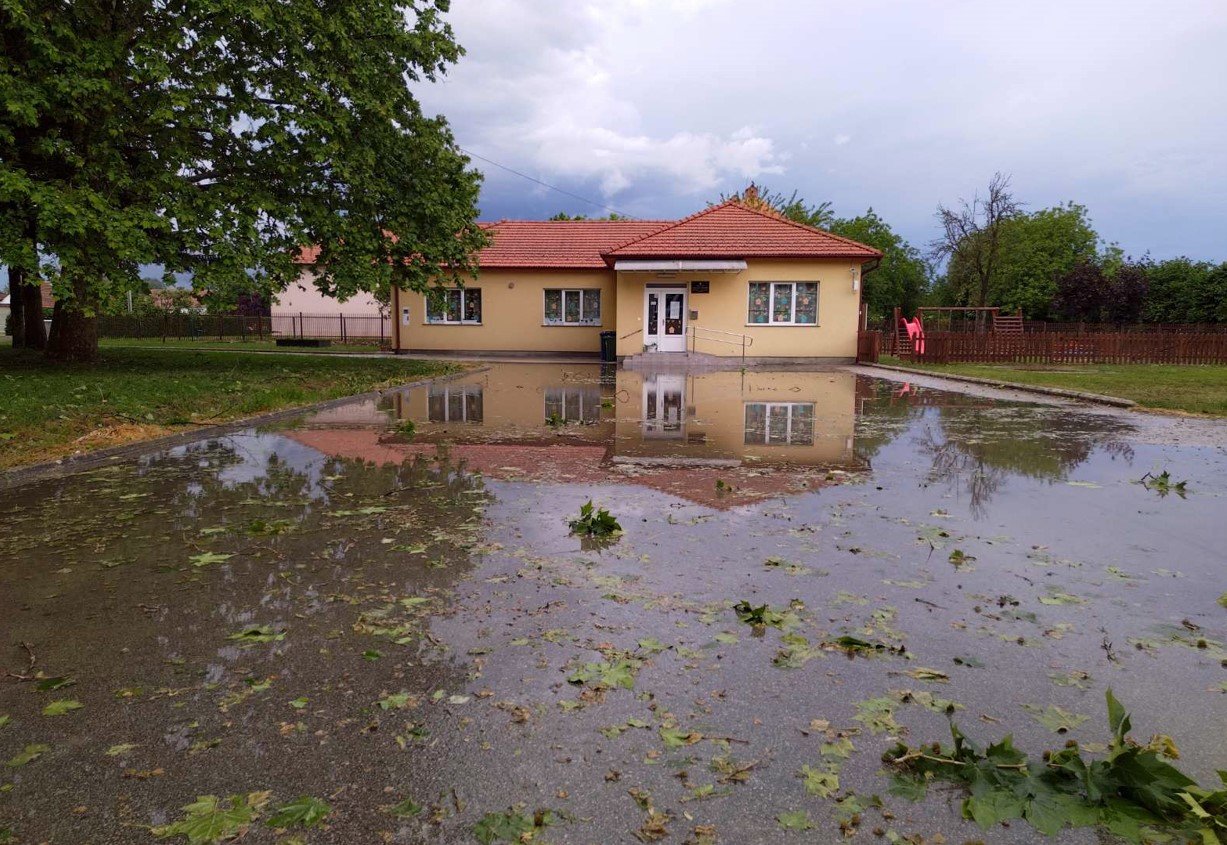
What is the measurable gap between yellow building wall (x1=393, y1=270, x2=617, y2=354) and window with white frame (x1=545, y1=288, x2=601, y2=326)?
0.74 feet

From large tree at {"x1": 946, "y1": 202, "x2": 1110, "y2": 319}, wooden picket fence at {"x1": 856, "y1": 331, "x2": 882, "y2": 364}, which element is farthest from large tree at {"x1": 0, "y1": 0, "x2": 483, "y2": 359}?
large tree at {"x1": 946, "y1": 202, "x2": 1110, "y2": 319}

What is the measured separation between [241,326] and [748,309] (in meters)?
33.8

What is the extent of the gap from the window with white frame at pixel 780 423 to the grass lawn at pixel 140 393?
748cm

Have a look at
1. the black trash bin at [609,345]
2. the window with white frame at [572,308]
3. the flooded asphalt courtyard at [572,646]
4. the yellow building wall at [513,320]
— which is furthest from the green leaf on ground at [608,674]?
the window with white frame at [572,308]

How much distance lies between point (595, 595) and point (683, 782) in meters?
1.72

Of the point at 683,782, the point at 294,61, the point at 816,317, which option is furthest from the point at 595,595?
the point at 816,317

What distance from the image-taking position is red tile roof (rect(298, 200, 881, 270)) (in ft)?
89.7

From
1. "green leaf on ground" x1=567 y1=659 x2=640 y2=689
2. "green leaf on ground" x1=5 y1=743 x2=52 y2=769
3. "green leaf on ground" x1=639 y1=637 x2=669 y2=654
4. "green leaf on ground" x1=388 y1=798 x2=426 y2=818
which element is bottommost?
"green leaf on ground" x1=388 y1=798 x2=426 y2=818

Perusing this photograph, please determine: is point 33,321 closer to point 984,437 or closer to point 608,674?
point 984,437

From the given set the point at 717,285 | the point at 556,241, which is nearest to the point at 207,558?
the point at 717,285

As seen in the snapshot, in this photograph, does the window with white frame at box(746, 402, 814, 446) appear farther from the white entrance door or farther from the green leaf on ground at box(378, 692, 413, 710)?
the white entrance door

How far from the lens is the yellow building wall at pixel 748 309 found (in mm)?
27859

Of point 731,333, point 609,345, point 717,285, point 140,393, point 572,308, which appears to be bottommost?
point 140,393

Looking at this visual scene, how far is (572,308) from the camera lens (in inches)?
1228
